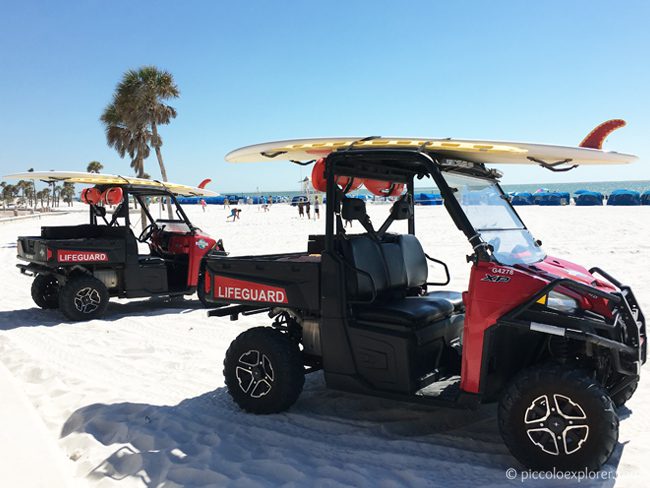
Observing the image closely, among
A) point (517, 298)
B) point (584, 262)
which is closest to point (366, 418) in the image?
point (517, 298)

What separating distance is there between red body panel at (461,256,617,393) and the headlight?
3 centimetres

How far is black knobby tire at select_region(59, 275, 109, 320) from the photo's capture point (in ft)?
26.3

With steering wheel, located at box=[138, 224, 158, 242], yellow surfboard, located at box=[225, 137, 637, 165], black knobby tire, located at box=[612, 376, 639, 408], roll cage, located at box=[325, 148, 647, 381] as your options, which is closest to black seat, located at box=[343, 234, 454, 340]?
roll cage, located at box=[325, 148, 647, 381]

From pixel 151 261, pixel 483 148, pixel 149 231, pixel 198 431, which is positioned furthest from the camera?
pixel 149 231

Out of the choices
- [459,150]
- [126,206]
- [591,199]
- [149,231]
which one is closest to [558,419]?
[459,150]

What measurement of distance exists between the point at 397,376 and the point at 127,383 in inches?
109

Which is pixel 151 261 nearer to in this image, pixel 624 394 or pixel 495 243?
pixel 495 243

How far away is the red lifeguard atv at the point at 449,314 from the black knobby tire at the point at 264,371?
0.01 metres

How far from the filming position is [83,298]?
8.18 metres

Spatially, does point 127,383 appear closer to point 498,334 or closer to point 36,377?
point 36,377

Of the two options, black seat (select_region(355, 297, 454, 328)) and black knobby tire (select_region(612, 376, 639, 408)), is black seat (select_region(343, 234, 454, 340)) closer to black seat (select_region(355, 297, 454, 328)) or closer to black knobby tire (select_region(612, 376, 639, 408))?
black seat (select_region(355, 297, 454, 328))

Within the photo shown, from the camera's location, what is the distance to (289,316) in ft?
16.4

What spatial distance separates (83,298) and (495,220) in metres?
6.21

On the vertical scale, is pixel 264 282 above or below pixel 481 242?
below
